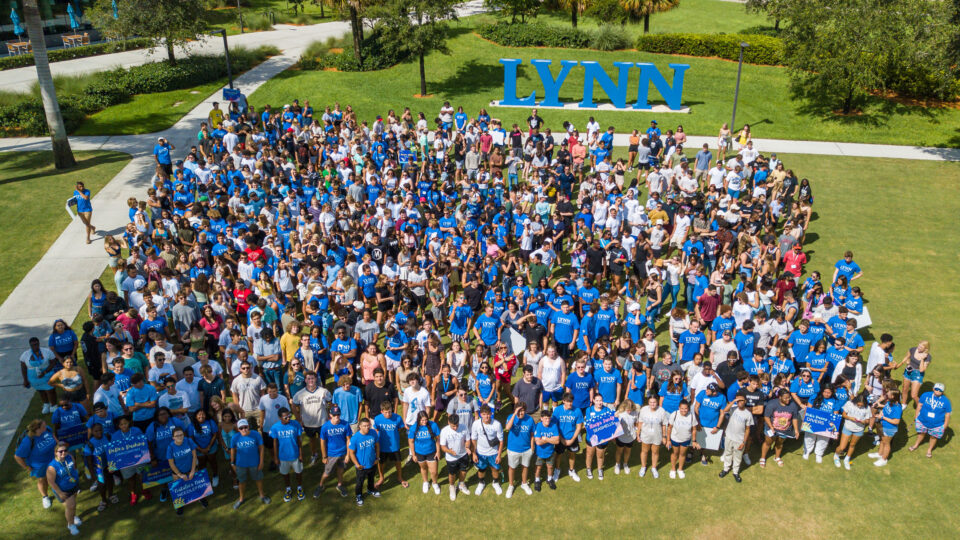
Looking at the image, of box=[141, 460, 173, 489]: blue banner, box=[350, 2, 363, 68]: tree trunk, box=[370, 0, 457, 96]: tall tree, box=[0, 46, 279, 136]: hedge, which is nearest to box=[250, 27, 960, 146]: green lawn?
box=[350, 2, 363, 68]: tree trunk

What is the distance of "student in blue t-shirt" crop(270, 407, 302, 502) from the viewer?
9.37m

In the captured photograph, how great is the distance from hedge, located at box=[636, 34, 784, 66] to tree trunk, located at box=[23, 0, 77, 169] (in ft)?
91.0

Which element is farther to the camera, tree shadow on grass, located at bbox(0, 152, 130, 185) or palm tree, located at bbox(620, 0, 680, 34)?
palm tree, located at bbox(620, 0, 680, 34)

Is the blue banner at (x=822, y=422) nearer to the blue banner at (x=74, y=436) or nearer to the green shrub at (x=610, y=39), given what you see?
the blue banner at (x=74, y=436)

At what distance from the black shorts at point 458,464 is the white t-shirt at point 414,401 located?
0.83 metres

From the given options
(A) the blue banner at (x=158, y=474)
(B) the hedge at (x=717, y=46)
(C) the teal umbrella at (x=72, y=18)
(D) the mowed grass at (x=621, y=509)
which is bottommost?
(D) the mowed grass at (x=621, y=509)

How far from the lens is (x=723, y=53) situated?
3491 centimetres

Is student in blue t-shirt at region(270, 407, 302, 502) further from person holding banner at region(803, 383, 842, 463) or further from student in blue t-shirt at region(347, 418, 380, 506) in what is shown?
person holding banner at region(803, 383, 842, 463)

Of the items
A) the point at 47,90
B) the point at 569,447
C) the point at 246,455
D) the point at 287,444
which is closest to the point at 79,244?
the point at 47,90

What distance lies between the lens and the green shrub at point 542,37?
121 feet

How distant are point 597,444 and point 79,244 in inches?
624

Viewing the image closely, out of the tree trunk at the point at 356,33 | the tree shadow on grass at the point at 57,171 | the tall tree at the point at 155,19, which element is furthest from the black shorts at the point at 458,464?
the tall tree at the point at 155,19

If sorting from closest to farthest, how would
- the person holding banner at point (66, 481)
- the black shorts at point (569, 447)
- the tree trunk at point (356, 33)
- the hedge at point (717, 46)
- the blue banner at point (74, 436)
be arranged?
the person holding banner at point (66, 481)
the blue banner at point (74, 436)
the black shorts at point (569, 447)
the tree trunk at point (356, 33)
the hedge at point (717, 46)

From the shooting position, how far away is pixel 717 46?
35.0 metres
